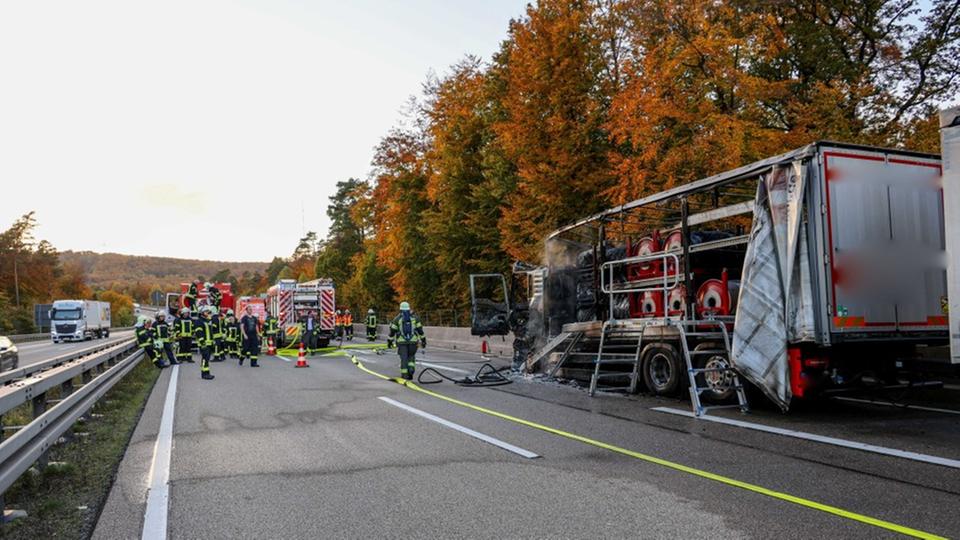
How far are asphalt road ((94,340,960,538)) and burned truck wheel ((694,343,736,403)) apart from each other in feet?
2.45

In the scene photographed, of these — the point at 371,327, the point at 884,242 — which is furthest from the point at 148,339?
the point at 371,327

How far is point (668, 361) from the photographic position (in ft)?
32.9

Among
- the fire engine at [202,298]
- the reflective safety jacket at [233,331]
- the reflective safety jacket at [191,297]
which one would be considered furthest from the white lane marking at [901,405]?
the fire engine at [202,298]

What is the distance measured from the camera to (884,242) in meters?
8.14

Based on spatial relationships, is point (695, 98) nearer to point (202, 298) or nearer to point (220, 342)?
point (220, 342)

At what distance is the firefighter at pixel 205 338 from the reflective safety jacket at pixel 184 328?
0.45 m

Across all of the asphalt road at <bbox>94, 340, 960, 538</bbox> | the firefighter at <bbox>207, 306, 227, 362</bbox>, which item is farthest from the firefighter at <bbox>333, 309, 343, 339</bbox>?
the asphalt road at <bbox>94, 340, 960, 538</bbox>

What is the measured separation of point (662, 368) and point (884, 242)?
11.8 ft

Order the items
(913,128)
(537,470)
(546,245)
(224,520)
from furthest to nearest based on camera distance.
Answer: (913,128), (546,245), (537,470), (224,520)

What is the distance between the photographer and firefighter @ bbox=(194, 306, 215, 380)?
1495cm

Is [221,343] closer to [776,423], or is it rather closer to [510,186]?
[510,186]

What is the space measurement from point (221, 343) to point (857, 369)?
18.3 m

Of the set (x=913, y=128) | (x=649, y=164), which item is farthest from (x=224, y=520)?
(x=913, y=128)

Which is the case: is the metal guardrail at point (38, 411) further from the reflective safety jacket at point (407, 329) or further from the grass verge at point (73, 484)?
the reflective safety jacket at point (407, 329)
